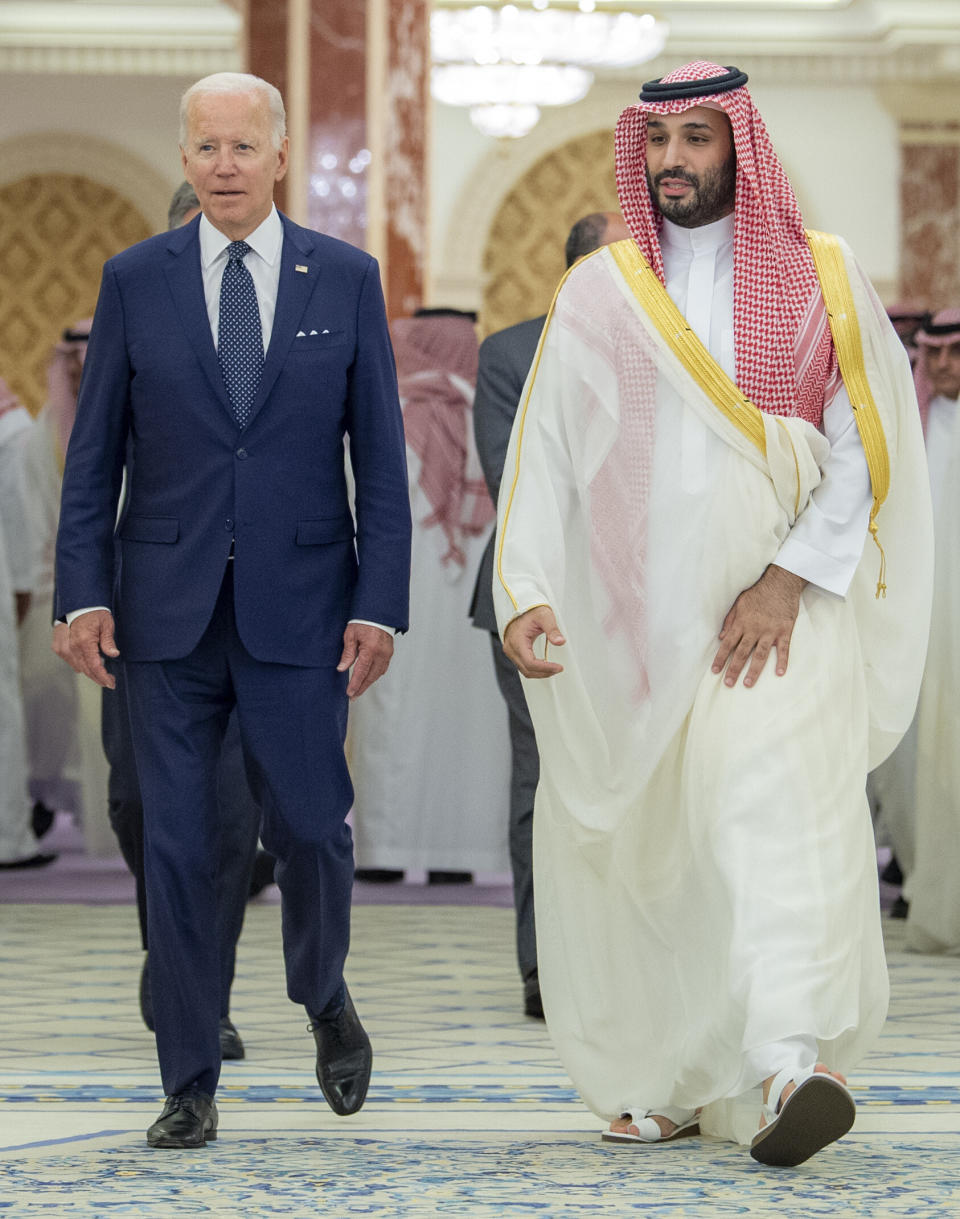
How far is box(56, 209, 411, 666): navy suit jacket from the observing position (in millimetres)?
2865

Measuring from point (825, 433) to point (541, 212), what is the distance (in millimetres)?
9777

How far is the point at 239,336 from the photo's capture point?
2910mm

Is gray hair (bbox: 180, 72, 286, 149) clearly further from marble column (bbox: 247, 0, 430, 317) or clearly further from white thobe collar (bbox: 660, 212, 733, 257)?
marble column (bbox: 247, 0, 430, 317)

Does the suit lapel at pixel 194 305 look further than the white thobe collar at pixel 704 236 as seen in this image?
No

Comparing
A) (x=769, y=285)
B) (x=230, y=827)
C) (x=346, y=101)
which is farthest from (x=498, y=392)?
(x=346, y=101)

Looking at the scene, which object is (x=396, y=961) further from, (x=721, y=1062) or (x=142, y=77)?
(x=142, y=77)

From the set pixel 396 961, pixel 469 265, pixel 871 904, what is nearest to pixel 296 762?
pixel 871 904

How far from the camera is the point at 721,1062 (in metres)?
2.81

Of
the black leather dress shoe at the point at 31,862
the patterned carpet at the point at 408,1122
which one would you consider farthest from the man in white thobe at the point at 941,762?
→ the black leather dress shoe at the point at 31,862

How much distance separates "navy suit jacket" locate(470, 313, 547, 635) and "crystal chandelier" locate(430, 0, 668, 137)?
6.76 m

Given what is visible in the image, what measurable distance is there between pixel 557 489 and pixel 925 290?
9.53m

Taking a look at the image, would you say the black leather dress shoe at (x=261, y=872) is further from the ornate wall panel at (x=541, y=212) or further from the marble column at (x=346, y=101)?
the ornate wall panel at (x=541, y=212)

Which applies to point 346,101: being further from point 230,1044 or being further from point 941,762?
point 230,1044

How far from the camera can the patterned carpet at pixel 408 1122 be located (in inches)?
96.3
